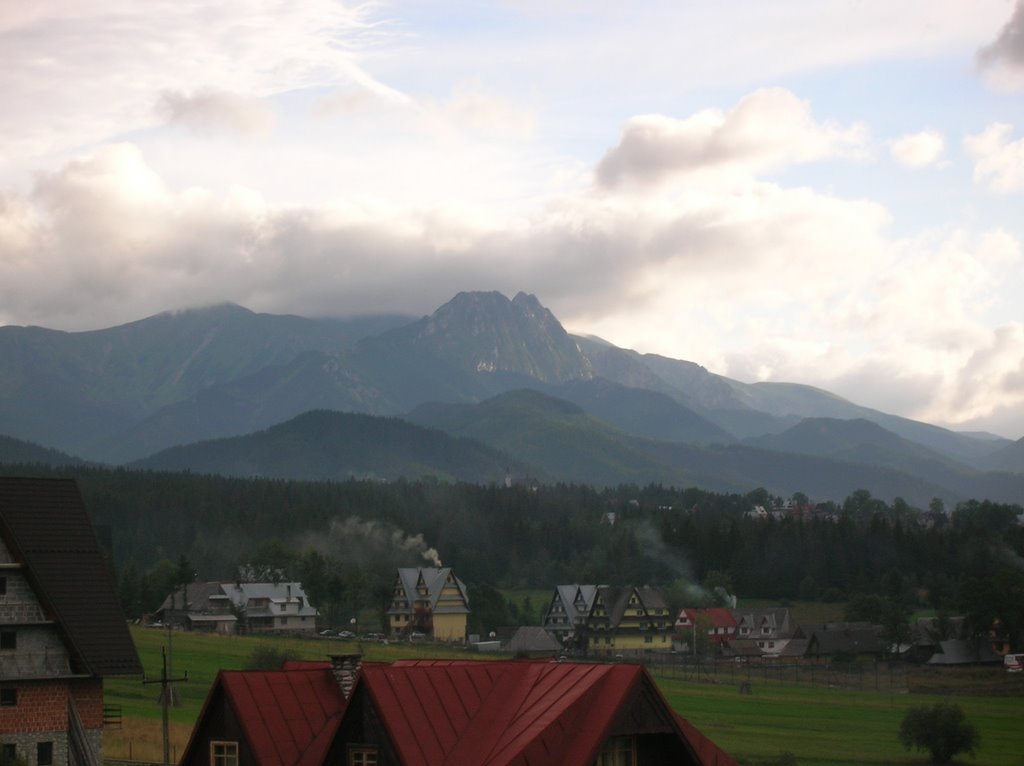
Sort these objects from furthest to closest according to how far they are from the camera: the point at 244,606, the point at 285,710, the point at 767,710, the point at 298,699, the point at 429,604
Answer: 1. the point at 429,604
2. the point at 244,606
3. the point at 767,710
4. the point at 298,699
5. the point at 285,710

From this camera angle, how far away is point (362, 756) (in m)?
27.5

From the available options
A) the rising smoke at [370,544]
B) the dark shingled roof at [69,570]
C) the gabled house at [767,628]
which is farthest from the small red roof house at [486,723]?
the rising smoke at [370,544]

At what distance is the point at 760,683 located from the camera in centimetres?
10356

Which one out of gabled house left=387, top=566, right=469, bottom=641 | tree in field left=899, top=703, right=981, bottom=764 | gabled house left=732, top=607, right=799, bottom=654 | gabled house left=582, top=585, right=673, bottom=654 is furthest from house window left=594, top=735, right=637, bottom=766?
gabled house left=582, top=585, right=673, bottom=654

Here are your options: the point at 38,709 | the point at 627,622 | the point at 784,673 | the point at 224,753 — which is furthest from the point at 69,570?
the point at 627,622

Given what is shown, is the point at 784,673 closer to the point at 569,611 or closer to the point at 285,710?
the point at 569,611

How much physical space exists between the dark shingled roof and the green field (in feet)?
54.4

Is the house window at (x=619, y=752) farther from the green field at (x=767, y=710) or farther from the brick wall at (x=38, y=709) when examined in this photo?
the green field at (x=767, y=710)

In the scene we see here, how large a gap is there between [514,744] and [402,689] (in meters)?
2.72

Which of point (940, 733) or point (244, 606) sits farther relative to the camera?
point (244, 606)

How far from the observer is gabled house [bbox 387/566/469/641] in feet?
490

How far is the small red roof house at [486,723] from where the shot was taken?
2628cm

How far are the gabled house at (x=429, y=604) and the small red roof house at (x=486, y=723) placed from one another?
11891 centimetres

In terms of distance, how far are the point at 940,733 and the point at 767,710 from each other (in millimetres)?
18593
